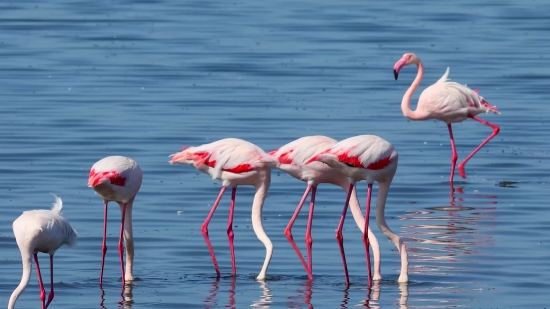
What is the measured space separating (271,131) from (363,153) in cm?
538

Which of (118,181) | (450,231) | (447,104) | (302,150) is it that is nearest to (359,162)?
(302,150)

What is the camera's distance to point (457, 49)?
18.7 m

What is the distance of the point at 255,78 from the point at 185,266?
8.39 meters

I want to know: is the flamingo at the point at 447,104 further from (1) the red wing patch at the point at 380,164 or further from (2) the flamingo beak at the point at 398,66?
(1) the red wing patch at the point at 380,164

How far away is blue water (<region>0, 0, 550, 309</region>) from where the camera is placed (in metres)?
7.54

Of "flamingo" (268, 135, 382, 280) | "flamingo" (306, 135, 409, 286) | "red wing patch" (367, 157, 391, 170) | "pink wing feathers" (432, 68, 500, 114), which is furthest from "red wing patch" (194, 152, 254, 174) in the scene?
"pink wing feathers" (432, 68, 500, 114)

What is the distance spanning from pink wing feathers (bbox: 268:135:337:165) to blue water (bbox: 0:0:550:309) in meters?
0.70

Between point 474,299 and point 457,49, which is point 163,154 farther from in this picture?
point 457,49

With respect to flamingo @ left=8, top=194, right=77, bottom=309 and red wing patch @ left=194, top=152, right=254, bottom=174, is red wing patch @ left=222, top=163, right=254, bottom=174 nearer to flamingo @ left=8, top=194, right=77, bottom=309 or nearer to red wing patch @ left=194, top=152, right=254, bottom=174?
red wing patch @ left=194, top=152, right=254, bottom=174

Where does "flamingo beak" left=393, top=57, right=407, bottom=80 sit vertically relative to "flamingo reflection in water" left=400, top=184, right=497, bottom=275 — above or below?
above

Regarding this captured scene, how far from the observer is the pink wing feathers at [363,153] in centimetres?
711

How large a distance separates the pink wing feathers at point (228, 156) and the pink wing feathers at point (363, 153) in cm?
46

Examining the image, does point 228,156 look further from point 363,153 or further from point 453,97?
point 453,97

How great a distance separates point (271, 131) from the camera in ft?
41.0
